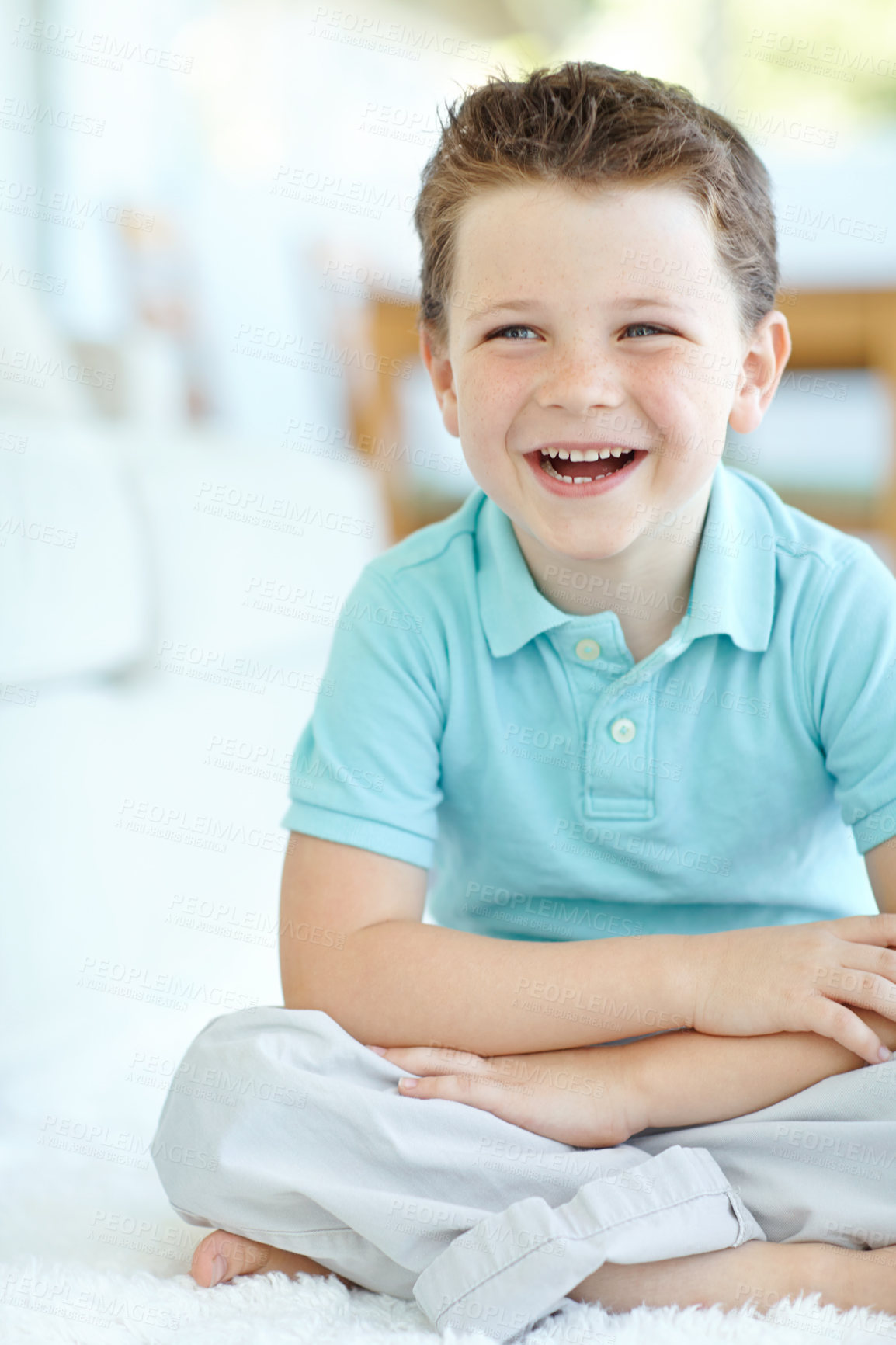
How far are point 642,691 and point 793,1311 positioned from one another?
0.38m

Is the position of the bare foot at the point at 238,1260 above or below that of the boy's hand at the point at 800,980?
below

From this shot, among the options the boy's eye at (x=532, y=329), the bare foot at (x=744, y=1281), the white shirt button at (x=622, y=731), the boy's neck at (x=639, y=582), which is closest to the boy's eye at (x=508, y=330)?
the boy's eye at (x=532, y=329)

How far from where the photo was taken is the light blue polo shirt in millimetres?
832

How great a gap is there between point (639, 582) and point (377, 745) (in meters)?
0.23

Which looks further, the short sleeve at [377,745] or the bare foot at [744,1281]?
the short sleeve at [377,745]

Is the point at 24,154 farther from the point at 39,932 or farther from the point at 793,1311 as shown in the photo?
the point at 793,1311

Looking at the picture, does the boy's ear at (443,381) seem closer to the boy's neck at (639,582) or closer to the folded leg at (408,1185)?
the boy's neck at (639,582)

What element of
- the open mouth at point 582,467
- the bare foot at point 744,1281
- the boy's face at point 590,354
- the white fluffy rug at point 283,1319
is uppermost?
the boy's face at point 590,354

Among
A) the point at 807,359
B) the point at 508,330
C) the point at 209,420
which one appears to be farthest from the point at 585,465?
the point at 209,420

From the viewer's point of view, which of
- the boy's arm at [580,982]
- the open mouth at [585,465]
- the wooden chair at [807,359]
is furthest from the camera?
the wooden chair at [807,359]

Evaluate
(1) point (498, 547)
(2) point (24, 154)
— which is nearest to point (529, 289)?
(1) point (498, 547)

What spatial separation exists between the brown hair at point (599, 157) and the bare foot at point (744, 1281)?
0.59 meters

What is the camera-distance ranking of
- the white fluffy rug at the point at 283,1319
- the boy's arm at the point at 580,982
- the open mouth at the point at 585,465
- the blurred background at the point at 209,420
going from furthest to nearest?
the blurred background at the point at 209,420, the open mouth at the point at 585,465, the boy's arm at the point at 580,982, the white fluffy rug at the point at 283,1319

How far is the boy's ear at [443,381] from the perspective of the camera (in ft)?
2.95
